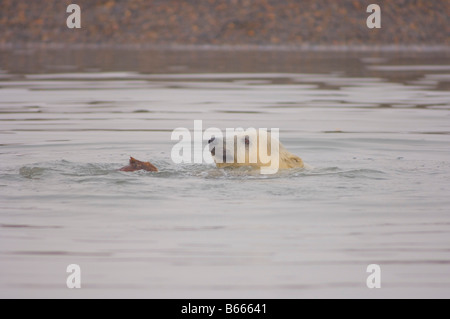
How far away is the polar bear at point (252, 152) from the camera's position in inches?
379

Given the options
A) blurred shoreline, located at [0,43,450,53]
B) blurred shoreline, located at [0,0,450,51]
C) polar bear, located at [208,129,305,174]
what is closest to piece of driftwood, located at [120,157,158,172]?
polar bear, located at [208,129,305,174]

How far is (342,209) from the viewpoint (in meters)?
8.31

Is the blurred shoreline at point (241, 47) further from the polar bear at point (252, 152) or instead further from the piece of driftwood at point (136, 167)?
the piece of driftwood at point (136, 167)

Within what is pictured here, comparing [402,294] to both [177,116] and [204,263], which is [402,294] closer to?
[204,263]

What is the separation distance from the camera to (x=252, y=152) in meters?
9.77

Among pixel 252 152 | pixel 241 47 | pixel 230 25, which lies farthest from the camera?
pixel 230 25

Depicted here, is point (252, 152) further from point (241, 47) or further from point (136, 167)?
point (241, 47)

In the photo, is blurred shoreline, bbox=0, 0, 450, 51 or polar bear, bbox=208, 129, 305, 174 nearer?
polar bear, bbox=208, 129, 305, 174

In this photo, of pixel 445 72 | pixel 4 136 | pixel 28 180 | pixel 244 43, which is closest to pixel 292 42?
pixel 244 43

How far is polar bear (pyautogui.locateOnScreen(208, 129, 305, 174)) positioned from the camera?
9.63m

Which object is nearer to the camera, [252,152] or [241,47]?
[252,152]

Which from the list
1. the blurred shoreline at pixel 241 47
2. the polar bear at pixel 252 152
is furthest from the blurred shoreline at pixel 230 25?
the polar bear at pixel 252 152

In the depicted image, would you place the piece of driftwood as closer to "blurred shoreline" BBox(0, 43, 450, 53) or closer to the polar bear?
the polar bear

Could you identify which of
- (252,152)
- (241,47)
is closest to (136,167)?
(252,152)
